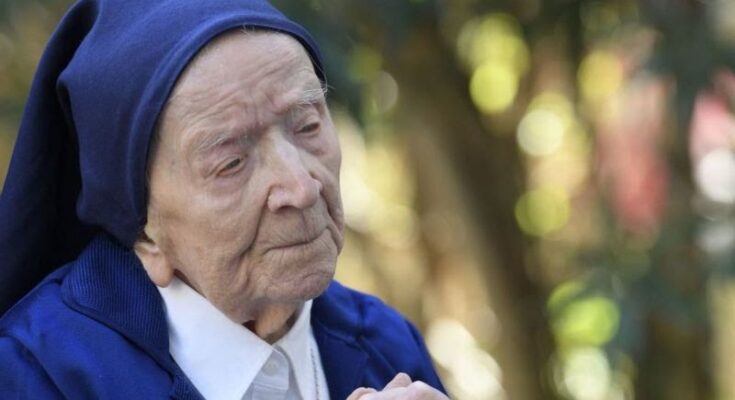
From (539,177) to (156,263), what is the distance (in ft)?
11.4

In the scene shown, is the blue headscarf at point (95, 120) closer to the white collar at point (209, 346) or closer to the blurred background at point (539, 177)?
the white collar at point (209, 346)

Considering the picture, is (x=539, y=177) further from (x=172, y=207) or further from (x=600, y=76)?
(x=172, y=207)

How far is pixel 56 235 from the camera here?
7.38 feet

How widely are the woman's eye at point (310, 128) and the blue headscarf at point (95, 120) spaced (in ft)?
0.42

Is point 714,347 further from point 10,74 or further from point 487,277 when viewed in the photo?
point 10,74

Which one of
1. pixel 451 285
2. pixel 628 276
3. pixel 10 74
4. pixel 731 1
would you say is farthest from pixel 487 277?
pixel 10 74

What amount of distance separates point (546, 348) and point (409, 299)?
56 centimetres

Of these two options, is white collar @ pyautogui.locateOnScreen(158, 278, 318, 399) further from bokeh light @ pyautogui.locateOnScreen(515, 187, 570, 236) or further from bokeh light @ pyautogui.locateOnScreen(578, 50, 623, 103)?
bokeh light @ pyautogui.locateOnScreen(515, 187, 570, 236)

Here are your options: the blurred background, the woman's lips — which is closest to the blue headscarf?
the woman's lips

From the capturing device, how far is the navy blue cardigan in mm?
2006

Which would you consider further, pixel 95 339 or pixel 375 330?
pixel 375 330

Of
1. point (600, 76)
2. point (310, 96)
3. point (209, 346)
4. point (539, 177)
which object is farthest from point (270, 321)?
point (539, 177)

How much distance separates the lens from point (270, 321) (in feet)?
7.13

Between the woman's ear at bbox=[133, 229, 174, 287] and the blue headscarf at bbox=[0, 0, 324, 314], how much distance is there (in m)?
0.02
